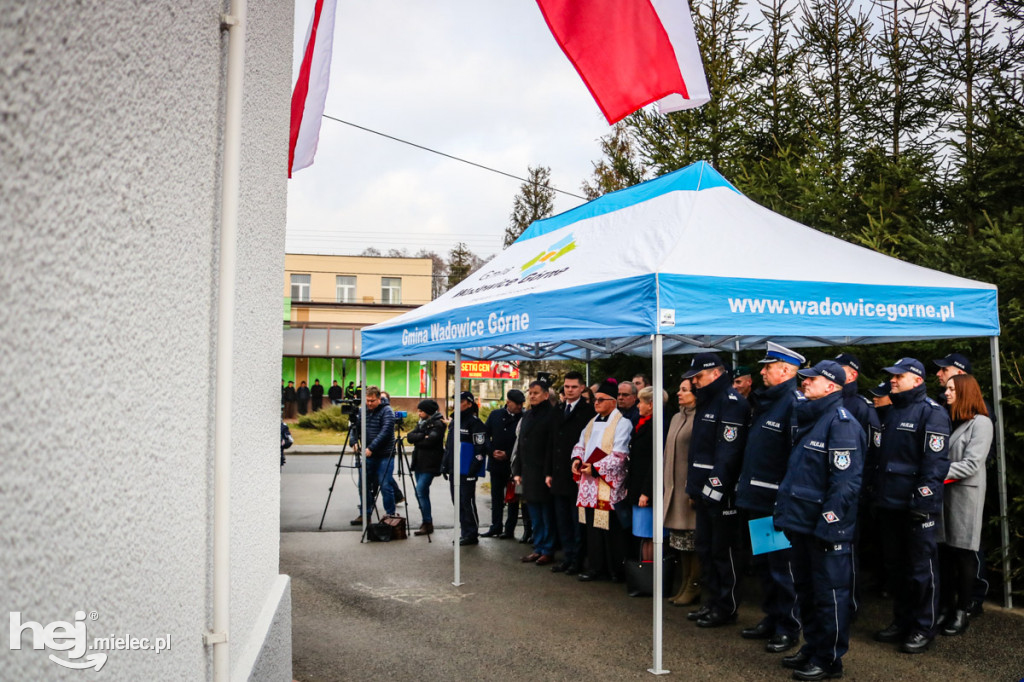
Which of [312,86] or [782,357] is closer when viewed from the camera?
[312,86]

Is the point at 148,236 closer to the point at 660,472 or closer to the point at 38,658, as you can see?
the point at 38,658

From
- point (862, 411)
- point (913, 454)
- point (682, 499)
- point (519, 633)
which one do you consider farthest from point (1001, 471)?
point (519, 633)

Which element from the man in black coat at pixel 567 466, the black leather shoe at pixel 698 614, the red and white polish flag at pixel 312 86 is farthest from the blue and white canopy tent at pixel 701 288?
the red and white polish flag at pixel 312 86

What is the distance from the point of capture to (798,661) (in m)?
5.17

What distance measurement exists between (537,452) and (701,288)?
393cm

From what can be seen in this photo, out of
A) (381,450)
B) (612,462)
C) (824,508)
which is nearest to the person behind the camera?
(824,508)

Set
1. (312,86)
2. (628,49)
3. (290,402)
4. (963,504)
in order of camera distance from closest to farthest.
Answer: (628,49) < (312,86) < (963,504) < (290,402)

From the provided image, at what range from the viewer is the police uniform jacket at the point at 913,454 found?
5516mm

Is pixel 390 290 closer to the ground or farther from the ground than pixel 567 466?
farther from the ground

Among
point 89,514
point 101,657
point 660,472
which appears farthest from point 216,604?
point 660,472

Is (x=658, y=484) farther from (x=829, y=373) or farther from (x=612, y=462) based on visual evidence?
(x=612, y=462)

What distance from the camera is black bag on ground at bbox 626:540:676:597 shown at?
7.12 m

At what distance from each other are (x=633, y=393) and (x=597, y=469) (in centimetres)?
90

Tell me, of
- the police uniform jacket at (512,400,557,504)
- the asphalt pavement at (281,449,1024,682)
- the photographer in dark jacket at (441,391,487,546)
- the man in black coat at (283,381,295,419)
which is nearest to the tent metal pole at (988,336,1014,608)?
the asphalt pavement at (281,449,1024,682)
